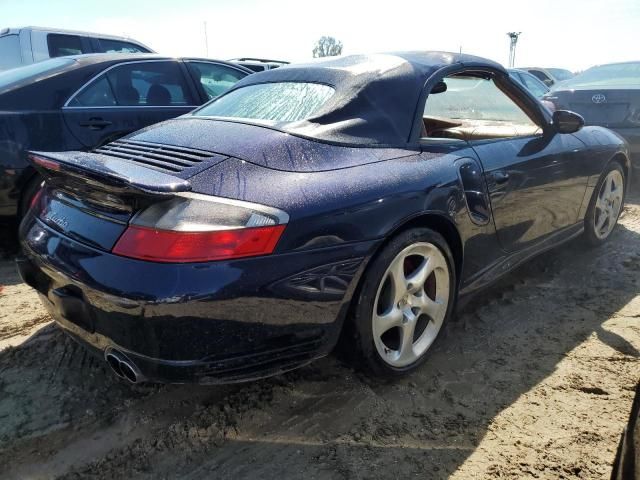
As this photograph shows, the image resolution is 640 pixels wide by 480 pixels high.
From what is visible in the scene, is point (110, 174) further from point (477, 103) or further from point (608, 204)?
point (608, 204)

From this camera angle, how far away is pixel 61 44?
285 inches

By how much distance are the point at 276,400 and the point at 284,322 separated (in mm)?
537

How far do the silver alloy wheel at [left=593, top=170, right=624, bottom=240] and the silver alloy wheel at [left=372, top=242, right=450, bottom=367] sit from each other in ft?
7.06

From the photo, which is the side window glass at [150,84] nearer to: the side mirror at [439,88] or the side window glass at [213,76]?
the side window glass at [213,76]

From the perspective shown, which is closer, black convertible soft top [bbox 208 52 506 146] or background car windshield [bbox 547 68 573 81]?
black convertible soft top [bbox 208 52 506 146]

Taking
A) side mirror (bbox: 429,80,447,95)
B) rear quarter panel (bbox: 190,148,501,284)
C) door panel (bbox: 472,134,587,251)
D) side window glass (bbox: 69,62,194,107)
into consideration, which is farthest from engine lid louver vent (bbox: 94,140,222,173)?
side window glass (bbox: 69,62,194,107)

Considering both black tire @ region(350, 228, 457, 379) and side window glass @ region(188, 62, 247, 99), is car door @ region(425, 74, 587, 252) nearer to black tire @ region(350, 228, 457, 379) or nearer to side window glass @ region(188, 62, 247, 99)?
black tire @ region(350, 228, 457, 379)

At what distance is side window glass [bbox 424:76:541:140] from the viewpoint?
2.94 m

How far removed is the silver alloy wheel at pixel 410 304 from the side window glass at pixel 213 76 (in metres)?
3.26

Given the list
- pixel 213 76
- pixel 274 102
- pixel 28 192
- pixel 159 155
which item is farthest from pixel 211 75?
pixel 159 155

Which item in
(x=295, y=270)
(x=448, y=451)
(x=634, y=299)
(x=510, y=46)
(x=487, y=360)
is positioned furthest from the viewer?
(x=510, y=46)

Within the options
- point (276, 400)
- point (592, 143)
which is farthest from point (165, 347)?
point (592, 143)

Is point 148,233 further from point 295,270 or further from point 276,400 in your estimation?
point 276,400

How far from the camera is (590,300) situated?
3287mm
